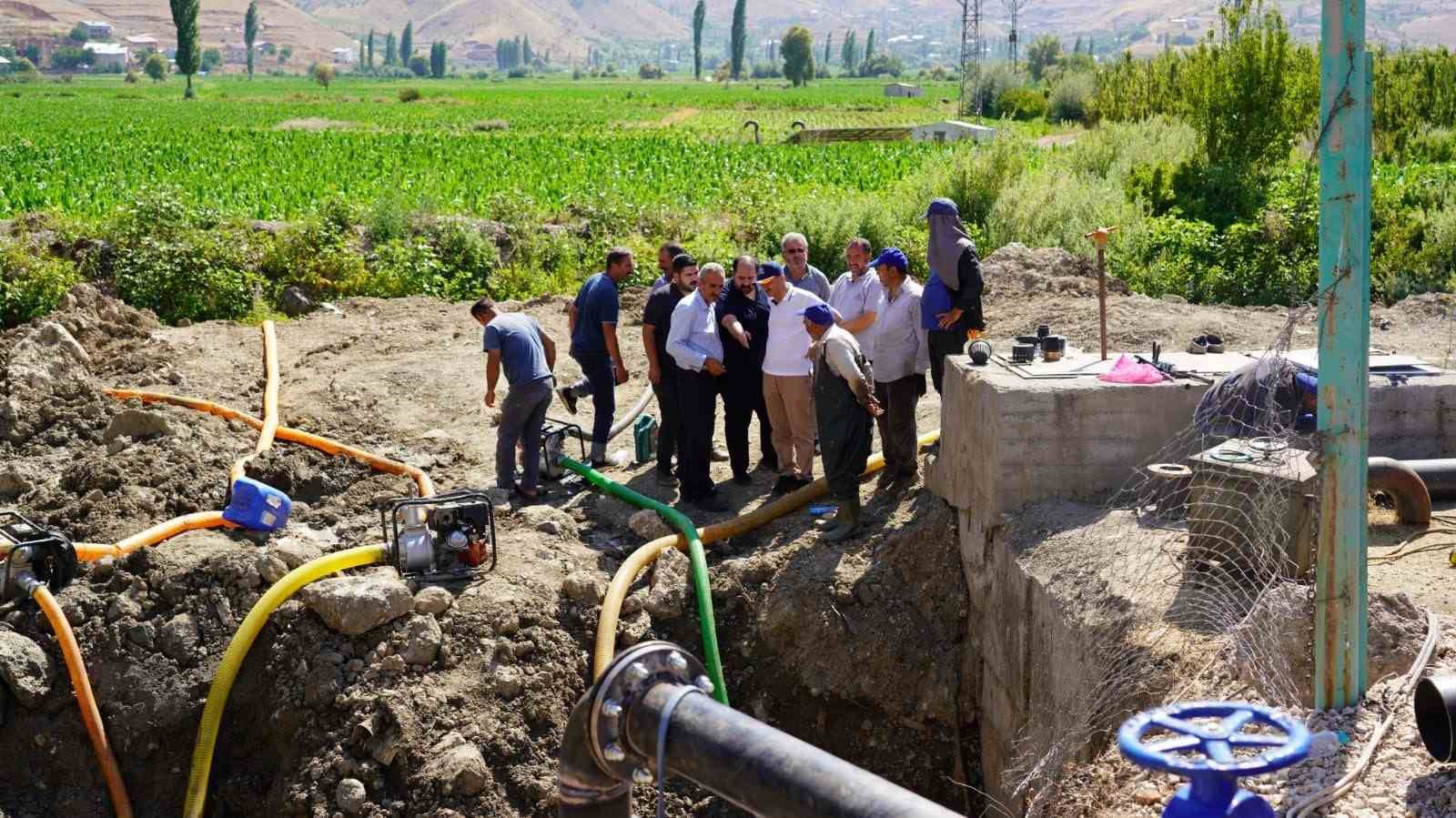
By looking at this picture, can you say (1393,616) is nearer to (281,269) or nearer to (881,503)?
(881,503)

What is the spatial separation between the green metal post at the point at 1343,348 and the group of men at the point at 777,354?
397 centimetres

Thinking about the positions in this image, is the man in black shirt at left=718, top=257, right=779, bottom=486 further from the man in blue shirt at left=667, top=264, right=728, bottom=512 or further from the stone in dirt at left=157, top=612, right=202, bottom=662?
the stone in dirt at left=157, top=612, right=202, bottom=662

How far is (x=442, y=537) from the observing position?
30.9ft

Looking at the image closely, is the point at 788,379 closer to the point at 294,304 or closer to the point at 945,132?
the point at 294,304

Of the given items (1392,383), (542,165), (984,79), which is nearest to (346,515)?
(1392,383)

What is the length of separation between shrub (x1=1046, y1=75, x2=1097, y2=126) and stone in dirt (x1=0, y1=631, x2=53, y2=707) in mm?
43154

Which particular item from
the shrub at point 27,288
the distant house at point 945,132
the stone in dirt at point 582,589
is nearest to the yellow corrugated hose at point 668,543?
the stone in dirt at point 582,589

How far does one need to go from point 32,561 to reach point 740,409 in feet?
16.5

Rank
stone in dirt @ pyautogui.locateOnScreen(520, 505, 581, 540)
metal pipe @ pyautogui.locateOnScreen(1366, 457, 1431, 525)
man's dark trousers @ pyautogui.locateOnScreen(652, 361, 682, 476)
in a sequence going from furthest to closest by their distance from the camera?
man's dark trousers @ pyautogui.locateOnScreen(652, 361, 682, 476) < stone in dirt @ pyautogui.locateOnScreen(520, 505, 581, 540) < metal pipe @ pyautogui.locateOnScreen(1366, 457, 1431, 525)

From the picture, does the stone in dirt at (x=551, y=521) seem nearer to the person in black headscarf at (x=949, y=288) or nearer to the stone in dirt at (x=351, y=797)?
the stone in dirt at (x=351, y=797)

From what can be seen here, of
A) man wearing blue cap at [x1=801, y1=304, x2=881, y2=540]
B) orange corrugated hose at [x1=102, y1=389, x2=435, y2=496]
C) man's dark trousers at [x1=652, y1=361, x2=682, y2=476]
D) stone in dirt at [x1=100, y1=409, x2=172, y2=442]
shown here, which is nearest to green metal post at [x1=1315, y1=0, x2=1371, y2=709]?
man wearing blue cap at [x1=801, y1=304, x2=881, y2=540]

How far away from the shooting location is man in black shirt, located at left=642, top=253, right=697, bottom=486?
10859 millimetres

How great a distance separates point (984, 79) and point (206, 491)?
188 feet

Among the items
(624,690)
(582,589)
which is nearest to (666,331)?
(582,589)
